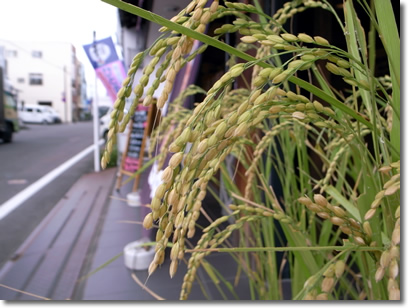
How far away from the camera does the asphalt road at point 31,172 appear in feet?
8.79

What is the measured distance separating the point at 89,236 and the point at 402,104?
2439mm

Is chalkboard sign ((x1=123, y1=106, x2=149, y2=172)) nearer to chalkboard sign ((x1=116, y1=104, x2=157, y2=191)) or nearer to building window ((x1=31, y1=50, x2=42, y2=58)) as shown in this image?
chalkboard sign ((x1=116, y1=104, x2=157, y2=191))

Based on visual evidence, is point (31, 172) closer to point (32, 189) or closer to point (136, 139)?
point (32, 189)

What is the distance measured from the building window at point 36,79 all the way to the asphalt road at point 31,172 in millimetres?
1063

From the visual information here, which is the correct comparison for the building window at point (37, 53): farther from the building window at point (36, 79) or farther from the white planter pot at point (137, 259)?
the white planter pot at point (137, 259)

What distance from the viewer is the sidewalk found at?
1.48 m

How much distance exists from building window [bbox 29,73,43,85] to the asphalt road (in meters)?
1.06

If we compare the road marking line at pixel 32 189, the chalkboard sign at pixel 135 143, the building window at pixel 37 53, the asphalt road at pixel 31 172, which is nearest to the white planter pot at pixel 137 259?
the asphalt road at pixel 31 172

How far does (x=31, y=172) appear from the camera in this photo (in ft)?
18.0

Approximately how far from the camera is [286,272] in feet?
5.34

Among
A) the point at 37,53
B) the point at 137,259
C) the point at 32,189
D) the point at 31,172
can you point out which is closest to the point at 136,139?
the point at 32,189

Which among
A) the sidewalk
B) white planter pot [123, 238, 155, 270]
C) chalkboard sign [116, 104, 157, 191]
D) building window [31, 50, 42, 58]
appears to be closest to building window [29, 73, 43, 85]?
building window [31, 50, 42, 58]

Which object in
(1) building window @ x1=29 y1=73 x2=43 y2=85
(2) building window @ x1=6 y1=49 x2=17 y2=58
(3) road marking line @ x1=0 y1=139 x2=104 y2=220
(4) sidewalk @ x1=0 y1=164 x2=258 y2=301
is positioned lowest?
(3) road marking line @ x1=0 y1=139 x2=104 y2=220

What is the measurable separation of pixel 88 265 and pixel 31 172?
4.05 metres
